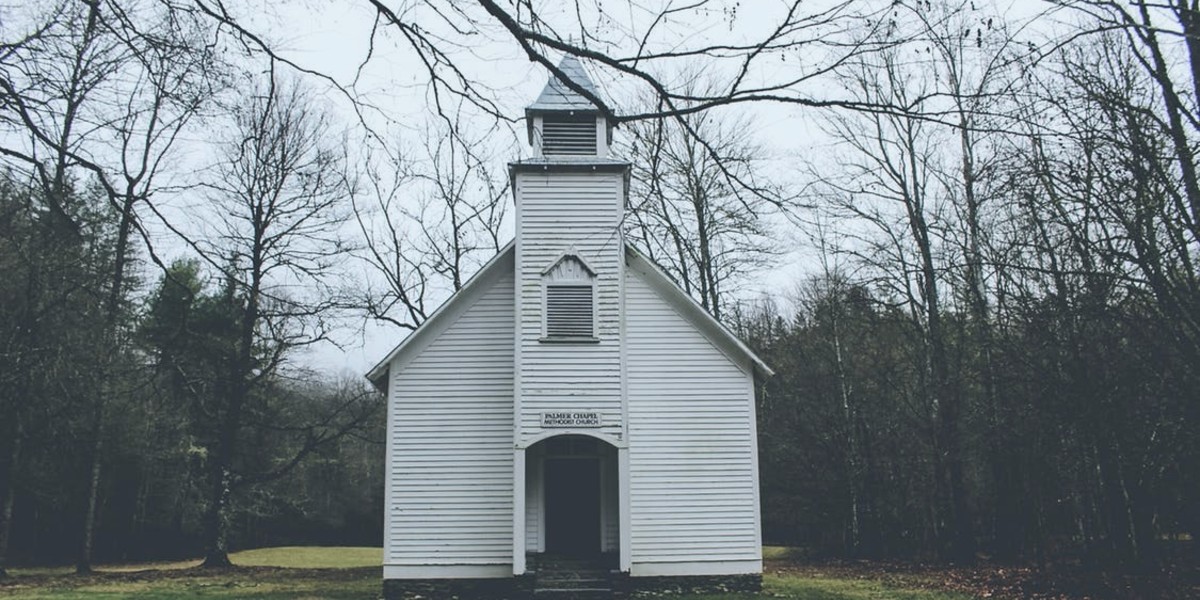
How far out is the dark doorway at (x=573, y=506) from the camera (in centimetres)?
1745

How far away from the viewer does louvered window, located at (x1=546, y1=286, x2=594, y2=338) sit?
670 inches

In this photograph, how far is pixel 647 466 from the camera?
17.3m

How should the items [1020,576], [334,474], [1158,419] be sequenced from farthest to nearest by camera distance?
[334,474]
[1020,576]
[1158,419]

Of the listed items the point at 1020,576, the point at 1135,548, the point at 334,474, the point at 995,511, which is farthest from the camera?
the point at 334,474

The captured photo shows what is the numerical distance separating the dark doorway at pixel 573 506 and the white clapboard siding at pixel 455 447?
0.99 metres

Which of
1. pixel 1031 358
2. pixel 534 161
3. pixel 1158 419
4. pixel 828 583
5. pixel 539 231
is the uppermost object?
pixel 534 161

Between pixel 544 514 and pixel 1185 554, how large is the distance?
1334 cm

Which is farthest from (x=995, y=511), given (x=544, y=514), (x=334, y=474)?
(x=334, y=474)

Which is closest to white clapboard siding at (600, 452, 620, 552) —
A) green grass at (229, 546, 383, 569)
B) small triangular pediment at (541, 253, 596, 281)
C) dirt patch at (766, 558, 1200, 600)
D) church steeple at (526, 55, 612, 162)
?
small triangular pediment at (541, 253, 596, 281)

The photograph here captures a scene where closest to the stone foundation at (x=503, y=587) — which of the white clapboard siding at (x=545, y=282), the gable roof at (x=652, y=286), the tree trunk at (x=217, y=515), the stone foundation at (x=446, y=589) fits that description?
the stone foundation at (x=446, y=589)

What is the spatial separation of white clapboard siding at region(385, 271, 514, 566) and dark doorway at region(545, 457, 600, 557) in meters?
0.99

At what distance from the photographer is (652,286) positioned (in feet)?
59.7

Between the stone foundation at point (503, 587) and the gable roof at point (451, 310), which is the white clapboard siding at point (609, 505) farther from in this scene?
the gable roof at point (451, 310)

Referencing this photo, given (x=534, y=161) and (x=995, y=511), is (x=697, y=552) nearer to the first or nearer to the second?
(x=534, y=161)
